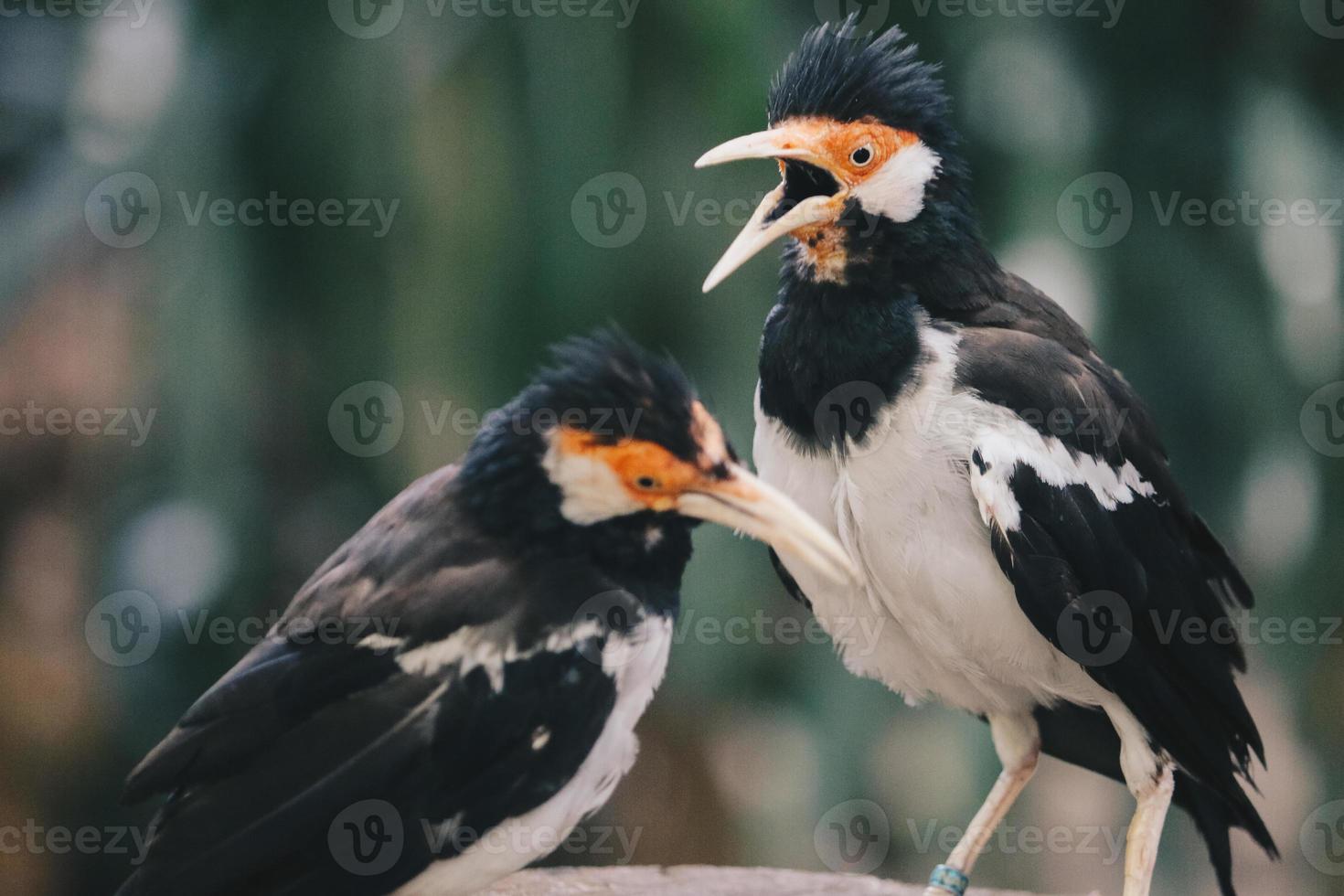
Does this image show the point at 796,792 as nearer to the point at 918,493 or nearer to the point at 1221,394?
the point at 1221,394

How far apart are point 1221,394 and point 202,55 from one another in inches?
114

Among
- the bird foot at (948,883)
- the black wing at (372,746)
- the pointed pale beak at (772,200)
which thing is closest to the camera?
the black wing at (372,746)

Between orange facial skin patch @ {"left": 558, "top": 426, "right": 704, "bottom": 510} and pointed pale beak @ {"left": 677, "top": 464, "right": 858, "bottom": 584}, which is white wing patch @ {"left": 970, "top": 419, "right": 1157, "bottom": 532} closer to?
pointed pale beak @ {"left": 677, "top": 464, "right": 858, "bottom": 584}

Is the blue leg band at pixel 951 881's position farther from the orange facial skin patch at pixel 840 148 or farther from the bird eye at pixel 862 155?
the bird eye at pixel 862 155

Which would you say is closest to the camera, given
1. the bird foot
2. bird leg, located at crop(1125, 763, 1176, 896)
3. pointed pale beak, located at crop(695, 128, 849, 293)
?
pointed pale beak, located at crop(695, 128, 849, 293)

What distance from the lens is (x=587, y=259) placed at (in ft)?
12.8

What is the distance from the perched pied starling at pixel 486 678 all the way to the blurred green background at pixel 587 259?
182cm

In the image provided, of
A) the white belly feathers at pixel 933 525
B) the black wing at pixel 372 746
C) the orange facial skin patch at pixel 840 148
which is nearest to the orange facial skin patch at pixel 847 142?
the orange facial skin patch at pixel 840 148

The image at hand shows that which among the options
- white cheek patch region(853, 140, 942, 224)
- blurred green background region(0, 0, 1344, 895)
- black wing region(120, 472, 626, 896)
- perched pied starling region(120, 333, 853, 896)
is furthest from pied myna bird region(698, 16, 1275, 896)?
blurred green background region(0, 0, 1344, 895)

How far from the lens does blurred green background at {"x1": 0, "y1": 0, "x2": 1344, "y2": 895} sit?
12.6 feet

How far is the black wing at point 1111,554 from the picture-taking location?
2.39 m

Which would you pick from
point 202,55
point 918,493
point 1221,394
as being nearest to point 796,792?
point 1221,394

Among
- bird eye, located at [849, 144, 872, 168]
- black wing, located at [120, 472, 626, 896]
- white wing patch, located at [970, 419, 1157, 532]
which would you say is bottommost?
black wing, located at [120, 472, 626, 896]

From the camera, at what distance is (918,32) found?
3930mm
